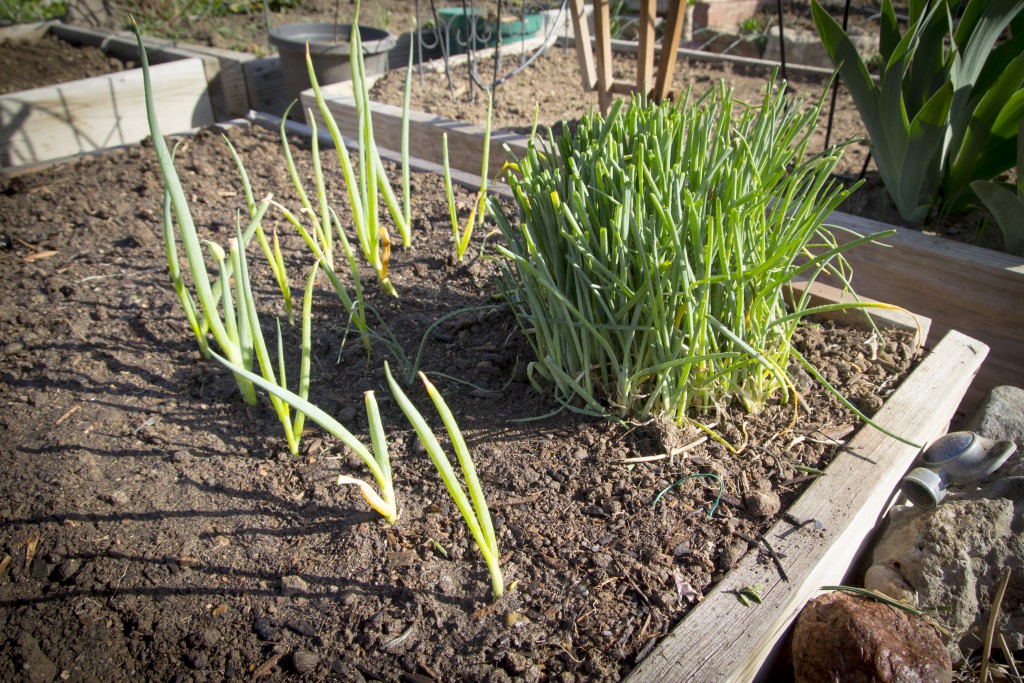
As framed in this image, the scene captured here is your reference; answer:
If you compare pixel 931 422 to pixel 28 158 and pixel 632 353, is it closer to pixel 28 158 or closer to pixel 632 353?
pixel 632 353

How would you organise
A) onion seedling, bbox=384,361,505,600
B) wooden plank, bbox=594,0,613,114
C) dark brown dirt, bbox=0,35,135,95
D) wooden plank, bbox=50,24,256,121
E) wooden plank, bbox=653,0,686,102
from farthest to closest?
dark brown dirt, bbox=0,35,135,95 < wooden plank, bbox=50,24,256,121 < wooden plank, bbox=594,0,613,114 < wooden plank, bbox=653,0,686,102 < onion seedling, bbox=384,361,505,600

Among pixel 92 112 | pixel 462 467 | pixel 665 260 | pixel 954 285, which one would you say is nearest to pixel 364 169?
pixel 665 260

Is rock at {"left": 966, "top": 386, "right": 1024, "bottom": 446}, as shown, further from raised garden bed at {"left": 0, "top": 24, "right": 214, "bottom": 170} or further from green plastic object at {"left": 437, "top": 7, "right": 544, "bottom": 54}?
raised garden bed at {"left": 0, "top": 24, "right": 214, "bottom": 170}

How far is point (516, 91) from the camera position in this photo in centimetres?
354

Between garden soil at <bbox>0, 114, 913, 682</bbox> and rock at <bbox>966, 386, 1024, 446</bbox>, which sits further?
rock at <bbox>966, 386, 1024, 446</bbox>

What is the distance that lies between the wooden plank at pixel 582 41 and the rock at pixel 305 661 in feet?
7.87

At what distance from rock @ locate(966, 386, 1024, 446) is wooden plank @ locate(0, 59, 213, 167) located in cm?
336

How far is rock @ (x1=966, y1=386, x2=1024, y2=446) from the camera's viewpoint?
1679 millimetres

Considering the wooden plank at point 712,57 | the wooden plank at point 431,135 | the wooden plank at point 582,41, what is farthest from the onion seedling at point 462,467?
the wooden plank at point 712,57

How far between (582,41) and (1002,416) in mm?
1923

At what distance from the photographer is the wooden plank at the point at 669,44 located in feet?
7.79

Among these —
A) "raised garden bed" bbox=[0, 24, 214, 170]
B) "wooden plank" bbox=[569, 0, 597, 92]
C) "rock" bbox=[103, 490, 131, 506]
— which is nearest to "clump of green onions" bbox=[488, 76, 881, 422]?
"rock" bbox=[103, 490, 131, 506]

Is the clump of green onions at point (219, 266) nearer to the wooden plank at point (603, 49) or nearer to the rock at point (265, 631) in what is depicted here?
the rock at point (265, 631)

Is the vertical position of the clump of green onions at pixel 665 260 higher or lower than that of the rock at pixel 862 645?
higher
